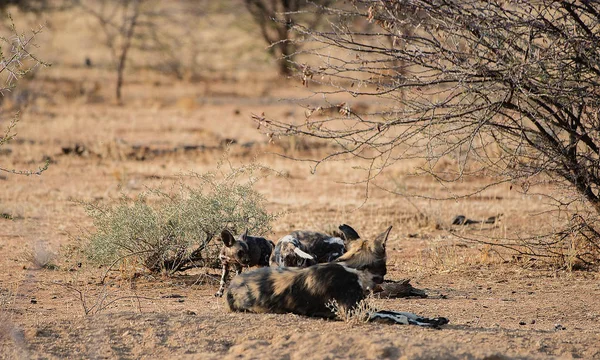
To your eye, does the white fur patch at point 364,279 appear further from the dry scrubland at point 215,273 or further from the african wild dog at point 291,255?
the african wild dog at point 291,255

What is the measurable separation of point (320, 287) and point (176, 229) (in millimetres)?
2408

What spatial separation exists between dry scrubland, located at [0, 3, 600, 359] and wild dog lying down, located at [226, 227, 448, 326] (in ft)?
0.46

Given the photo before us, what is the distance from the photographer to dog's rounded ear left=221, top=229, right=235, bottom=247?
7.14 metres

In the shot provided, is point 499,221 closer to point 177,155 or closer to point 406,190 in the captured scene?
point 406,190

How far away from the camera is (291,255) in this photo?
24.3 ft

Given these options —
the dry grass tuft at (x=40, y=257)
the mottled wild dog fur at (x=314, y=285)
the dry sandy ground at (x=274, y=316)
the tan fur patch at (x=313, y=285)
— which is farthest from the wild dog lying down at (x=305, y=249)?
the dry grass tuft at (x=40, y=257)

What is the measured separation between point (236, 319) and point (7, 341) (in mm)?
1337

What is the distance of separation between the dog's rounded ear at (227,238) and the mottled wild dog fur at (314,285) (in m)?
1.04

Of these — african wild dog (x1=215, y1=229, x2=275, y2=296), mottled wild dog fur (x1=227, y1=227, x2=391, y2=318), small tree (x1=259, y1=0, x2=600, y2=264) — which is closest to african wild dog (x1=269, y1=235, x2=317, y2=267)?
african wild dog (x1=215, y1=229, x2=275, y2=296)

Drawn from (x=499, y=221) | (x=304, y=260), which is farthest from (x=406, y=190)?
(x=304, y=260)

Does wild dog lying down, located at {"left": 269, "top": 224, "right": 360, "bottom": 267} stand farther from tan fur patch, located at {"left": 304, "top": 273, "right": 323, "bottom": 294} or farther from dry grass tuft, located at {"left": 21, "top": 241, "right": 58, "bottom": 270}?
dry grass tuft, located at {"left": 21, "top": 241, "right": 58, "bottom": 270}

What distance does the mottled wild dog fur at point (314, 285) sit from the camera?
5.76 meters

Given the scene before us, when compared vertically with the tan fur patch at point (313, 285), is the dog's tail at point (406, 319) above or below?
below

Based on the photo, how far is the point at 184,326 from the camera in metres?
5.45
